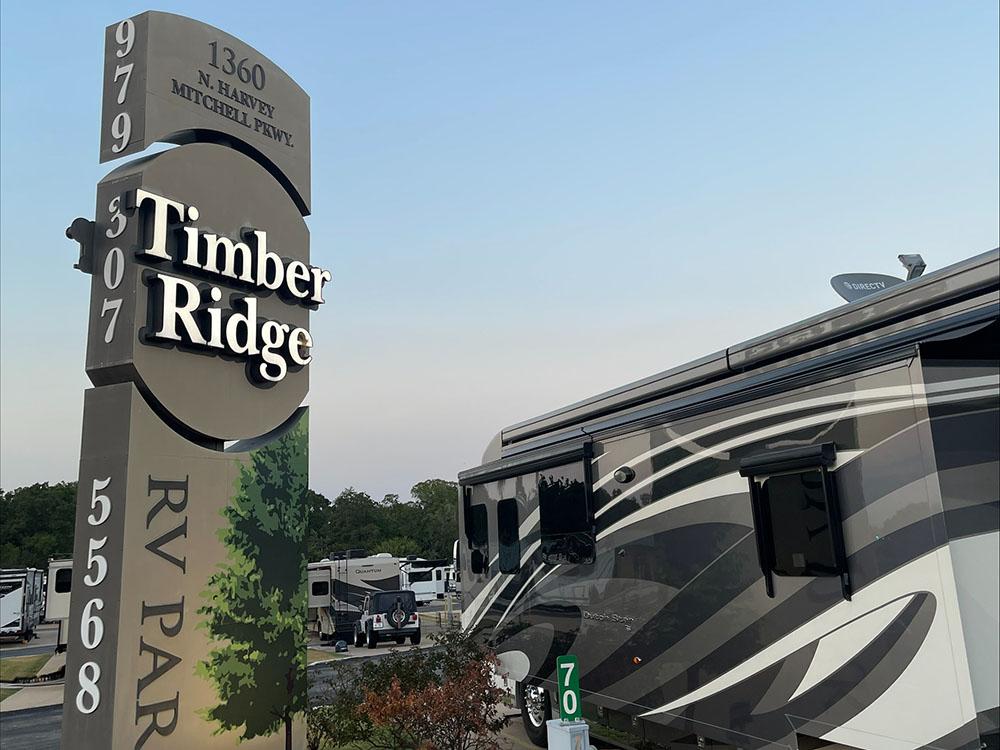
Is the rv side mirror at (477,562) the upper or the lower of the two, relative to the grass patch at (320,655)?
upper

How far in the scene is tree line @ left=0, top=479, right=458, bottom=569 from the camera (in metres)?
68.8

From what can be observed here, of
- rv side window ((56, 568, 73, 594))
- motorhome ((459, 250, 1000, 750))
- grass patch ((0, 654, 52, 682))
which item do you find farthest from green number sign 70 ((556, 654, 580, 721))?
rv side window ((56, 568, 73, 594))

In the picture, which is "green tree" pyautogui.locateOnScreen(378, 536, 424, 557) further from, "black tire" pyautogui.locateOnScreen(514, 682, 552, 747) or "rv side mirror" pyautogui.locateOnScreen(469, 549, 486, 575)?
"black tire" pyautogui.locateOnScreen(514, 682, 552, 747)

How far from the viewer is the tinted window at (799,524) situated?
5.21 metres

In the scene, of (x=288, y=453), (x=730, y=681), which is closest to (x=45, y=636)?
(x=288, y=453)

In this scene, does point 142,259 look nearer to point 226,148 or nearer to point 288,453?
point 226,148

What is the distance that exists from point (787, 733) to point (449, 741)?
3780mm

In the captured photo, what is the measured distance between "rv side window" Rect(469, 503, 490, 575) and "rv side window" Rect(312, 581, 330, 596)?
17.8 m

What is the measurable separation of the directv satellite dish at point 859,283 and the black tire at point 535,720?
18.2 ft

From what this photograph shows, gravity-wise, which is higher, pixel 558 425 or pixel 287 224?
pixel 287 224

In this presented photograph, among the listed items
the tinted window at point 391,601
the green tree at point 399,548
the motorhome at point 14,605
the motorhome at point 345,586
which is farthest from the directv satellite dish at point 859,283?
the green tree at point 399,548

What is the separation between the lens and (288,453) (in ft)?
30.5

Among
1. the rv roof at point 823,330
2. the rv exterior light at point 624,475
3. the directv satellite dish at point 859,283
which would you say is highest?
the directv satellite dish at point 859,283

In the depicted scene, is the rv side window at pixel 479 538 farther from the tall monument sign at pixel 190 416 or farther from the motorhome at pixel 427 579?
the motorhome at pixel 427 579
